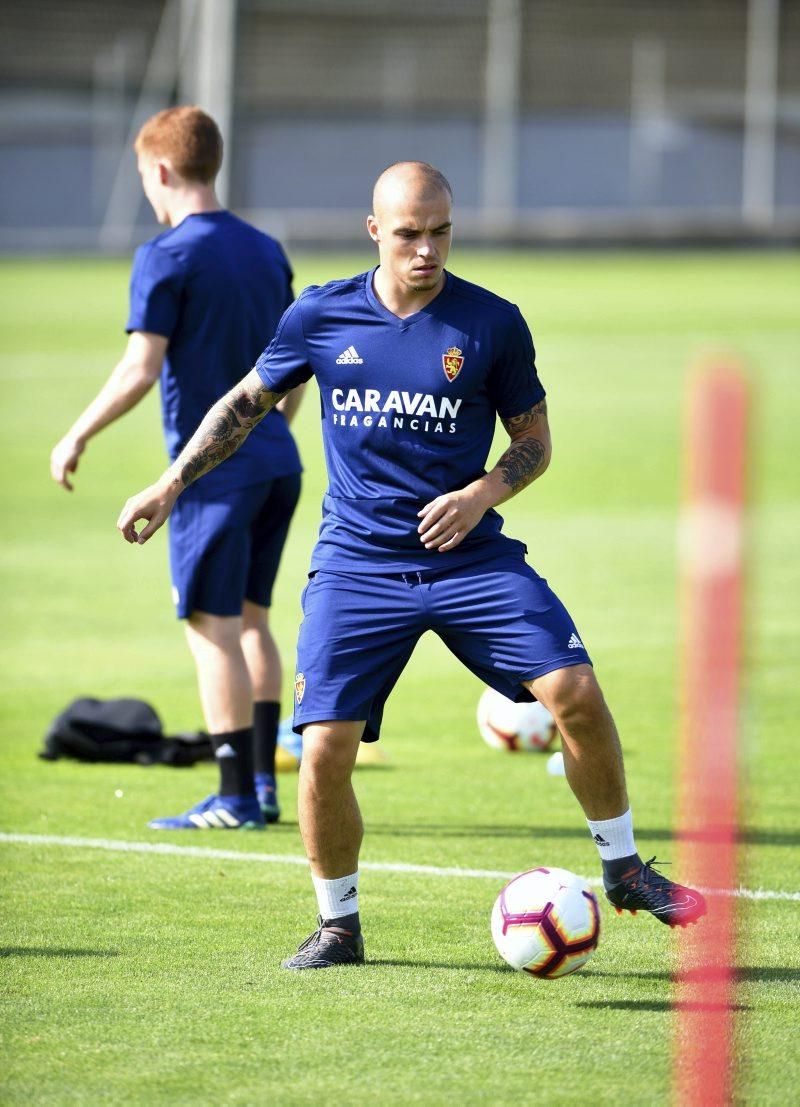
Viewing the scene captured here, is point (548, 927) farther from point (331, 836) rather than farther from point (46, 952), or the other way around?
point (46, 952)

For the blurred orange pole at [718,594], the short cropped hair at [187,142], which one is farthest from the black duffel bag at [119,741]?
the blurred orange pole at [718,594]

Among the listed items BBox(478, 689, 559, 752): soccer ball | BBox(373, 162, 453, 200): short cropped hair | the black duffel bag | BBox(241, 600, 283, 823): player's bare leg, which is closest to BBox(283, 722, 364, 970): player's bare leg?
BBox(373, 162, 453, 200): short cropped hair

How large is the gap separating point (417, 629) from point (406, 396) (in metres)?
0.67

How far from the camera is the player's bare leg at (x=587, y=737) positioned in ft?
17.4

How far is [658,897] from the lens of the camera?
5461 millimetres

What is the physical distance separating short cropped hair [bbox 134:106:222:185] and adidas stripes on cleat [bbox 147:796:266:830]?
2424mm

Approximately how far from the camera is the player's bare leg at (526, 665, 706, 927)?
17.5ft

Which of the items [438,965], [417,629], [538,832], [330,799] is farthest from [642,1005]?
[538,832]

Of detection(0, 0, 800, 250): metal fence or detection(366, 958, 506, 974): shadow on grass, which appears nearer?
detection(366, 958, 506, 974): shadow on grass

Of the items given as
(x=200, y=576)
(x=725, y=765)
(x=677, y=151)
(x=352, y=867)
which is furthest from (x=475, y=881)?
(x=677, y=151)

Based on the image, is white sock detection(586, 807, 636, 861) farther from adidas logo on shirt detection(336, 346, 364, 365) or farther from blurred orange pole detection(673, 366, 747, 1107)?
blurred orange pole detection(673, 366, 747, 1107)

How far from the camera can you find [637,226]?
49.5m

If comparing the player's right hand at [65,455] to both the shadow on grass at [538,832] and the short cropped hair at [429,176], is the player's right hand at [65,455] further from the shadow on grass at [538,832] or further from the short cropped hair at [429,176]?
the short cropped hair at [429,176]

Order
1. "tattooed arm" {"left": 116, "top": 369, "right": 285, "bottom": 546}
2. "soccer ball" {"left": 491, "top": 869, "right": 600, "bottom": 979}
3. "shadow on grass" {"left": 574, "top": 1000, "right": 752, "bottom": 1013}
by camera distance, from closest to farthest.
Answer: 1. "shadow on grass" {"left": 574, "top": 1000, "right": 752, "bottom": 1013}
2. "soccer ball" {"left": 491, "top": 869, "right": 600, "bottom": 979}
3. "tattooed arm" {"left": 116, "top": 369, "right": 285, "bottom": 546}
